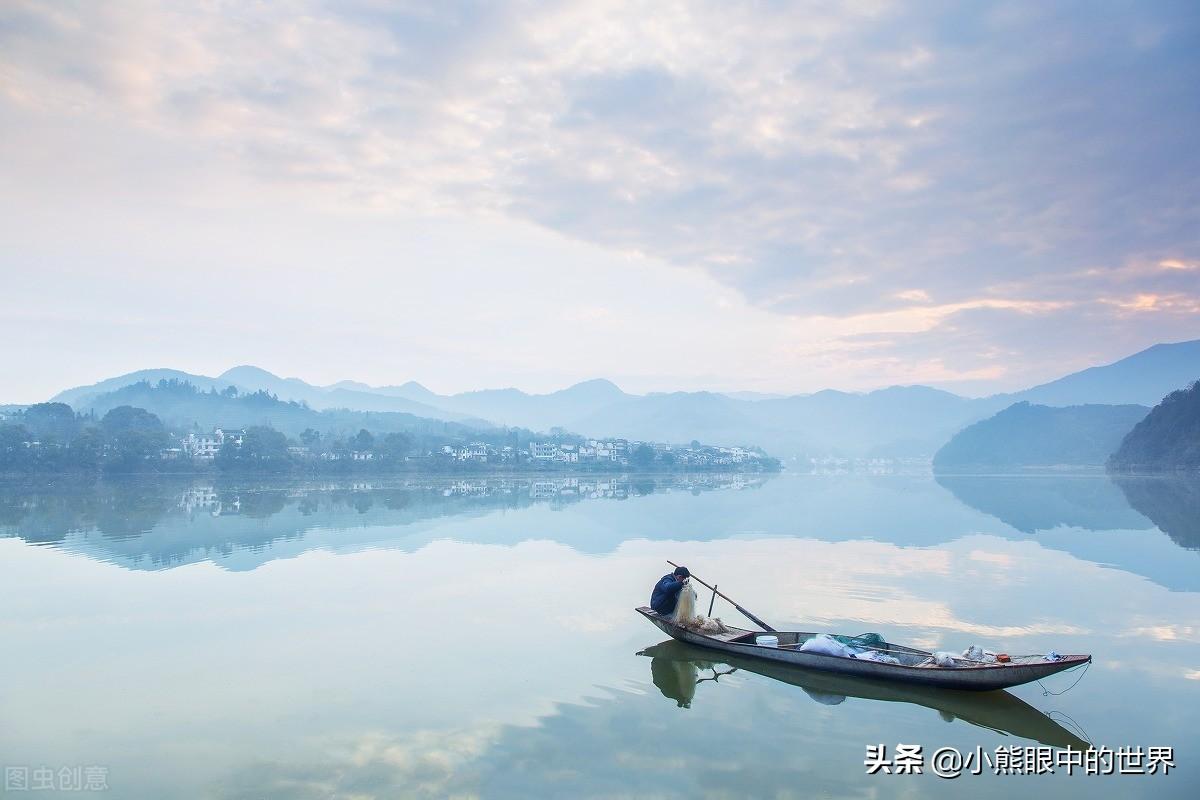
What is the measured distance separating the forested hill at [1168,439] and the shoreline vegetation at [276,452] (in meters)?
54.9

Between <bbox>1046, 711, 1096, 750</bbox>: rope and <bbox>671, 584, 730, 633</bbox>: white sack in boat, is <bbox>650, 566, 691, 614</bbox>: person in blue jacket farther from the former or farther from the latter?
<bbox>1046, 711, 1096, 750</bbox>: rope

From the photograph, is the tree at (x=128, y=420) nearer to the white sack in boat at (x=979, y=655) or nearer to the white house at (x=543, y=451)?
the white house at (x=543, y=451)

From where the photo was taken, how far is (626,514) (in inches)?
1497

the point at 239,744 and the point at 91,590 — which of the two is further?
the point at 91,590

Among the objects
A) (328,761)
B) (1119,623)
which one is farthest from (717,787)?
(1119,623)

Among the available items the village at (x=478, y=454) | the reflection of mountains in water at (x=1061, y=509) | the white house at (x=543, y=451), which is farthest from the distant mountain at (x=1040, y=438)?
the reflection of mountains in water at (x=1061, y=509)

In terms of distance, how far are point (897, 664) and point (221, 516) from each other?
32491 millimetres

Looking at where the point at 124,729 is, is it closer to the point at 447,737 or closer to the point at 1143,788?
the point at 447,737

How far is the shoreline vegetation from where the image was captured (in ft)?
213

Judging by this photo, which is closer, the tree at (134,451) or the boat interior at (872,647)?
the boat interior at (872,647)

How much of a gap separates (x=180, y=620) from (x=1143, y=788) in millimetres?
15263

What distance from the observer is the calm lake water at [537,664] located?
24.4 feet

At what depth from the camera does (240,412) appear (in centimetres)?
14938

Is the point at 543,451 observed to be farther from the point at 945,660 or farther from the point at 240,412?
the point at 945,660
